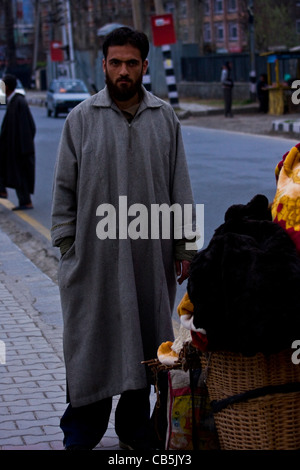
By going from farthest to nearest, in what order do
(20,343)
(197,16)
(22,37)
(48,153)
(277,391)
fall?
(22,37), (197,16), (48,153), (20,343), (277,391)

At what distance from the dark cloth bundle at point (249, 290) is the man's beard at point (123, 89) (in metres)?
0.98

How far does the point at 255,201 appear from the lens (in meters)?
3.35

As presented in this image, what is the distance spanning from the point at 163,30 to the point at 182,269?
106ft

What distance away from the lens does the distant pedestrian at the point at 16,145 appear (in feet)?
39.8

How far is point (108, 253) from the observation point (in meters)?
3.81

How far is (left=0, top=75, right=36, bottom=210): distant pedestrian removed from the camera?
12.1m

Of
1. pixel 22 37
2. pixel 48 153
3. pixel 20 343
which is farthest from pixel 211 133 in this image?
pixel 22 37

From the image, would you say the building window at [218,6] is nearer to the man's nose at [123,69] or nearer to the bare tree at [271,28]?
the bare tree at [271,28]

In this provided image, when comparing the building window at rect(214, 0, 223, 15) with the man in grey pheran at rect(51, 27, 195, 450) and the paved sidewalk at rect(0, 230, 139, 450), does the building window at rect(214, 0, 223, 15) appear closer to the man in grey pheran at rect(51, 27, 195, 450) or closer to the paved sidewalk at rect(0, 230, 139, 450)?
the paved sidewalk at rect(0, 230, 139, 450)

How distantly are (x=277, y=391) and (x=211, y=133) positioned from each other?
70.0 feet

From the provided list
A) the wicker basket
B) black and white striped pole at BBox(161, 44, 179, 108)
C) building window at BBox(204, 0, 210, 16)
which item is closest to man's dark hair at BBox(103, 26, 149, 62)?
the wicker basket

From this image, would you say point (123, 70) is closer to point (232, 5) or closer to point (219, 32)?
point (232, 5)

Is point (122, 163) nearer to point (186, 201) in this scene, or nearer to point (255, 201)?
point (186, 201)

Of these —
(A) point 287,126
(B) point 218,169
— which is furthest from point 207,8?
(B) point 218,169
